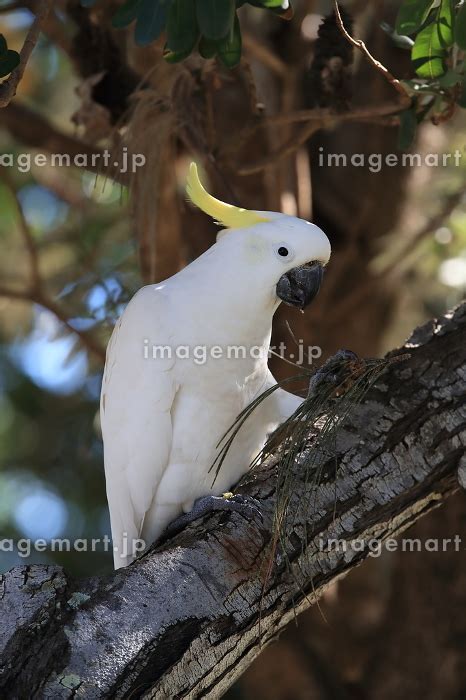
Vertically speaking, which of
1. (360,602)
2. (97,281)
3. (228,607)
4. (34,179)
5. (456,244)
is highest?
(34,179)

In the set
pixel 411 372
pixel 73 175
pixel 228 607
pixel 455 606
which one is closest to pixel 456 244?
pixel 455 606

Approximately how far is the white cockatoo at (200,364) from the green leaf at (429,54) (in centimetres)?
57

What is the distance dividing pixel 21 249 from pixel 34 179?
0.53 m

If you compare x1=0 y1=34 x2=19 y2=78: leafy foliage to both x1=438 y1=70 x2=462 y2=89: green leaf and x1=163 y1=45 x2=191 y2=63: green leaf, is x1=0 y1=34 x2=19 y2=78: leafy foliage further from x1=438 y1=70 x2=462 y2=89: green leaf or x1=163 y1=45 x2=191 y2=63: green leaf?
x1=438 y1=70 x2=462 y2=89: green leaf

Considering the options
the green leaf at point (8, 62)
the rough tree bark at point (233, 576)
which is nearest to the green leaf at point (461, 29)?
the rough tree bark at point (233, 576)

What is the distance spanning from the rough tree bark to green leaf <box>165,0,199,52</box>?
1113 millimetres

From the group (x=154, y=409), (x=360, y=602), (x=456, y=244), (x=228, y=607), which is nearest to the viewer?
(x=228, y=607)

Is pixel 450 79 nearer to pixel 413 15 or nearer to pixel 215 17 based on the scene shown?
pixel 413 15

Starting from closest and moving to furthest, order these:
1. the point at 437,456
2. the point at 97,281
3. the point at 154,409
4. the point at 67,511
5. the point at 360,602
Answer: the point at 437,456 → the point at 154,409 → the point at 97,281 → the point at 360,602 → the point at 67,511

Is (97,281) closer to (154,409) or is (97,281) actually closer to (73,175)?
(154,409)

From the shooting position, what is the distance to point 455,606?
13.8 ft

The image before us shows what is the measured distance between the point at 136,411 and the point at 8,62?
3.75 feet

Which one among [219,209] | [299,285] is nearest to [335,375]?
[299,285]

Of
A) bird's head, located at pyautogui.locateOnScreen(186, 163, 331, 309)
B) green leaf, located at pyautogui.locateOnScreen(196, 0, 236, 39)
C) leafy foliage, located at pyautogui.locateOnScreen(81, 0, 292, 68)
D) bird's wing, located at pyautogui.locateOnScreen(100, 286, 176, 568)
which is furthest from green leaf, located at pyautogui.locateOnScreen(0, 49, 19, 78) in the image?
bird's wing, located at pyautogui.locateOnScreen(100, 286, 176, 568)
